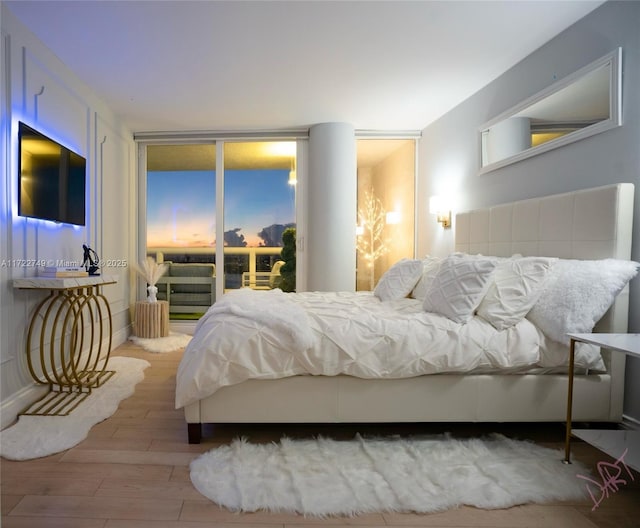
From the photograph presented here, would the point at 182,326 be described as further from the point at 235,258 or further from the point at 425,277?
the point at 425,277

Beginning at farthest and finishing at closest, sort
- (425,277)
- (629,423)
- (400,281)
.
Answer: (400,281) < (425,277) < (629,423)

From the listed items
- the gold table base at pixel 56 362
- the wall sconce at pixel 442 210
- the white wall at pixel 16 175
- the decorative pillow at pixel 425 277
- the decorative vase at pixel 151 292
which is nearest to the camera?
the white wall at pixel 16 175

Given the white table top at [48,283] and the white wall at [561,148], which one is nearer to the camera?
the white wall at [561,148]

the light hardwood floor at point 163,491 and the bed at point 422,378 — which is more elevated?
the bed at point 422,378

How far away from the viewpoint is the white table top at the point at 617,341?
1.40m

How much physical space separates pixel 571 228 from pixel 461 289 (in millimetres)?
824

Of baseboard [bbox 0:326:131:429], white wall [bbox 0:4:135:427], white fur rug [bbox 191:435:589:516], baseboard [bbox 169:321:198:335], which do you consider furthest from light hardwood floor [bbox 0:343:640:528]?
baseboard [bbox 169:321:198:335]

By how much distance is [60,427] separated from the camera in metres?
A: 2.03

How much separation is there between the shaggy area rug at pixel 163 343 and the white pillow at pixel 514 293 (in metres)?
3.06

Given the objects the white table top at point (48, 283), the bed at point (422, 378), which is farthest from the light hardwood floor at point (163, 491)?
the white table top at point (48, 283)

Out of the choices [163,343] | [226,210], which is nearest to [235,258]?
[226,210]

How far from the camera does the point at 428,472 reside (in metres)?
1.62

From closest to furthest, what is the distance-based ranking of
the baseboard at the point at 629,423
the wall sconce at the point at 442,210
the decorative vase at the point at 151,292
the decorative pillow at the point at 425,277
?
the baseboard at the point at 629,423 < the decorative pillow at the point at 425,277 < the wall sconce at the point at 442,210 < the decorative vase at the point at 151,292

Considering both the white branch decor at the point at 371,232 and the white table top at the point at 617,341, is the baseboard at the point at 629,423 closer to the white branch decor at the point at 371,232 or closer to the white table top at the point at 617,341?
the white table top at the point at 617,341
